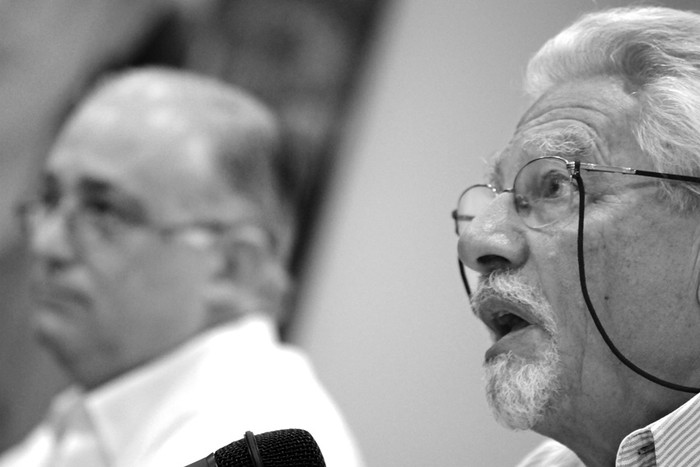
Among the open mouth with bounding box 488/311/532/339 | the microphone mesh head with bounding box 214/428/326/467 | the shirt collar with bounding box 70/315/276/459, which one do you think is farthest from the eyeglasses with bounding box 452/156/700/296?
the shirt collar with bounding box 70/315/276/459

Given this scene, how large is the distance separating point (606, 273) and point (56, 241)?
1.24 meters

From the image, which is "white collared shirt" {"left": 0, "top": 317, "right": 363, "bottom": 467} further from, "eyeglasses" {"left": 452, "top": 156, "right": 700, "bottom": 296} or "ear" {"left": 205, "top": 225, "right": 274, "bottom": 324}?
"eyeglasses" {"left": 452, "top": 156, "right": 700, "bottom": 296}

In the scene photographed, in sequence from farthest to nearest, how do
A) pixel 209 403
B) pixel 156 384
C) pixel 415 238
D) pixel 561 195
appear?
pixel 415 238, pixel 156 384, pixel 209 403, pixel 561 195

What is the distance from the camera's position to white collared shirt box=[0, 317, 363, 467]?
1.60 metres

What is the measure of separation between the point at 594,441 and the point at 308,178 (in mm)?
1553

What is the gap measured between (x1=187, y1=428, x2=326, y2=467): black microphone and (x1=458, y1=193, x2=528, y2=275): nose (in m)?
0.34

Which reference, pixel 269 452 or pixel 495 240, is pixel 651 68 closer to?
pixel 495 240

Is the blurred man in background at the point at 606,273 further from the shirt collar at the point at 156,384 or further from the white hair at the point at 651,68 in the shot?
the shirt collar at the point at 156,384

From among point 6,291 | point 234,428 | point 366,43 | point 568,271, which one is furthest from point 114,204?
point 568,271

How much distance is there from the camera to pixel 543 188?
113cm

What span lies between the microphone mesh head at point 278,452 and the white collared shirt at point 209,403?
25.5 inches

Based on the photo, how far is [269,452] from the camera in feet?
2.89

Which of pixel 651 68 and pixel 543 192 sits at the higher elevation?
pixel 651 68

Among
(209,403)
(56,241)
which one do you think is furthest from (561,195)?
(56,241)
